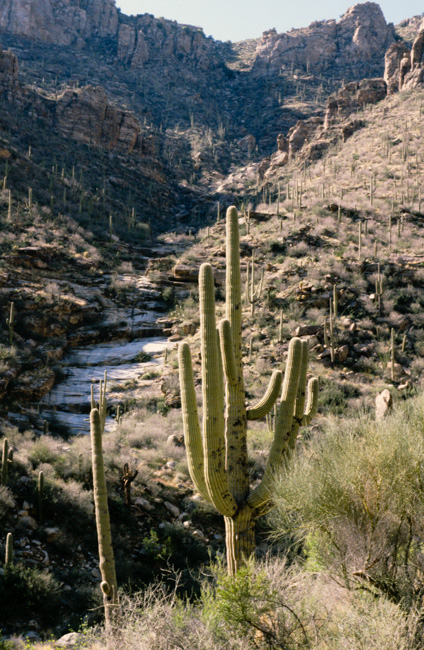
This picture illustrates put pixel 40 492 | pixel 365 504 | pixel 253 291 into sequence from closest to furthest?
pixel 365 504 < pixel 40 492 < pixel 253 291

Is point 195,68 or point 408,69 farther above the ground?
point 195,68

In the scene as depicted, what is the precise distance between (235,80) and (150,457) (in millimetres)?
72118

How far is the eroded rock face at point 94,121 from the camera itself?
41.8 meters

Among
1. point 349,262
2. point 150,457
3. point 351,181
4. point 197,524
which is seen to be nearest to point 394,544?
point 197,524

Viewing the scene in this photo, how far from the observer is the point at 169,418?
15.1 metres

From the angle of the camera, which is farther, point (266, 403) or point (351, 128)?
point (351, 128)

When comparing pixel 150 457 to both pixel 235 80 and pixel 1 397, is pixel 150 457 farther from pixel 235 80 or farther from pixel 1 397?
pixel 235 80

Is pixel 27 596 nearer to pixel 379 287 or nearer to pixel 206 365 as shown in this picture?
pixel 206 365

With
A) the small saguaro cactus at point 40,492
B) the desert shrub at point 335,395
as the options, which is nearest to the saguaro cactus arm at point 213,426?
the small saguaro cactus at point 40,492

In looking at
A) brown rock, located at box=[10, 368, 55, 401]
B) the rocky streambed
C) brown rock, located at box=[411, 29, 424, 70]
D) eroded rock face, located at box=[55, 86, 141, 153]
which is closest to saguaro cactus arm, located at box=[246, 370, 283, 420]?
the rocky streambed

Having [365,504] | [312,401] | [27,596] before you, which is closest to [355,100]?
[312,401]

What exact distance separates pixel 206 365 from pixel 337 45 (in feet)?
258

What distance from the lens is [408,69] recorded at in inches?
1783

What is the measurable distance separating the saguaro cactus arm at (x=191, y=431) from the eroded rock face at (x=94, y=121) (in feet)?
134
